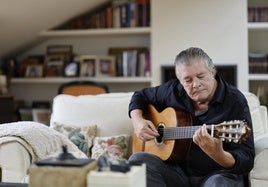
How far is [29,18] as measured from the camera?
4.08m

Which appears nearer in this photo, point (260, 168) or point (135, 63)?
point (260, 168)

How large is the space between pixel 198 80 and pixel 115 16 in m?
2.61

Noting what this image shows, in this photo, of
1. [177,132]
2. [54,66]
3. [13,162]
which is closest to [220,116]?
[177,132]

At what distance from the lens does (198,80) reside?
195cm

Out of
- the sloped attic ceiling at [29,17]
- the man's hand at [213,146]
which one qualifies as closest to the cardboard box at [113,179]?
the man's hand at [213,146]

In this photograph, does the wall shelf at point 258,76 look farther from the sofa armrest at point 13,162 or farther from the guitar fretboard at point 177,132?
the sofa armrest at point 13,162

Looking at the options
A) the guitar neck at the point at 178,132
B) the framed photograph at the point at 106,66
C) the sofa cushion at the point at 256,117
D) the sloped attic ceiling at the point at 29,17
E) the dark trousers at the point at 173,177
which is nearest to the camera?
the dark trousers at the point at 173,177

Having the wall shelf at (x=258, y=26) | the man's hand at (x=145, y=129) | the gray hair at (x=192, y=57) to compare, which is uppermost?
the wall shelf at (x=258, y=26)

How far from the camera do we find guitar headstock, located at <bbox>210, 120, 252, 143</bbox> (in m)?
1.59

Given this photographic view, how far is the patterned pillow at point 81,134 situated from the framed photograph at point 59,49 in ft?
7.25

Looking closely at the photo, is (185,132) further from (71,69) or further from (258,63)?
(71,69)

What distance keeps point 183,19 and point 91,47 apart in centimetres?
113

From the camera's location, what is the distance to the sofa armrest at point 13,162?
1.97 meters

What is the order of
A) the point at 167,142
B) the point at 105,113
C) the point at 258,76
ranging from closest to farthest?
1. the point at 167,142
2. the point at 105,113
3. the point at 258,76
